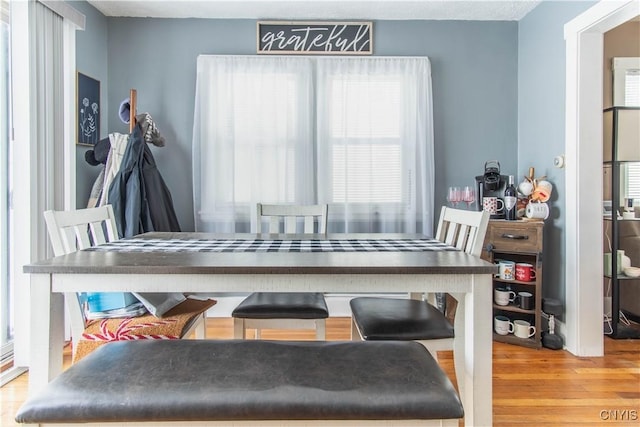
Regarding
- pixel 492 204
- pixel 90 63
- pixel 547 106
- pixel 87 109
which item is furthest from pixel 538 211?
pixel 90 63

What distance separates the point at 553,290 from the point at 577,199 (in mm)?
688

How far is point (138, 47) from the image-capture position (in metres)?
2.98

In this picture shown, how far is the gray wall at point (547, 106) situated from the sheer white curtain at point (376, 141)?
28.9 inches

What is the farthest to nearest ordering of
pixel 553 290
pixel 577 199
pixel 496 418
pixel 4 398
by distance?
1. pixel 553 290
2. pixel 577 199
3. pixel 4 398
4. pixel 496 418

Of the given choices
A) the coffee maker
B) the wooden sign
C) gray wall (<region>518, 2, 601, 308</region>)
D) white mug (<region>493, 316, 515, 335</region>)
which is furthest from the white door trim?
the wooden sign

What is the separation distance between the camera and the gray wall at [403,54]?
298 cm

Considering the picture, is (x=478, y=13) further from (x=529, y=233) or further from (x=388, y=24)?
(x=529, y=233)

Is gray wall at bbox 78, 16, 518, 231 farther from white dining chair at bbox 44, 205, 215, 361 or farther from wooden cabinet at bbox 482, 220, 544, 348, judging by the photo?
white dining chair at bbox 44, 205, 215, 361

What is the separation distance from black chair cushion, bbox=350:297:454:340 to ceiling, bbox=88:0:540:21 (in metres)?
2.21

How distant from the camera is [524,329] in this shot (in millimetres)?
2477

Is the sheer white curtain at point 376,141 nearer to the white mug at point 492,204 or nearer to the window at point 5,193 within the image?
the white mug at point 492,204

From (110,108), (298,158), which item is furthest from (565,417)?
(110,108)

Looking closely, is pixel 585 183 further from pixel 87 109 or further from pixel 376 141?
pixel 87 109

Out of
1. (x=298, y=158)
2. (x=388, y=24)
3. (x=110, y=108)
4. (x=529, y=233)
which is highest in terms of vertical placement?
(x=388, y=24)
